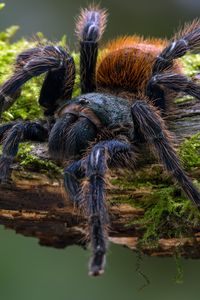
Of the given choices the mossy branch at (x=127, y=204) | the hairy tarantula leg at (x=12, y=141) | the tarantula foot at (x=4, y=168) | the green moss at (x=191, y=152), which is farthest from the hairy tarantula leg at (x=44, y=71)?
the green moss at (x=191, y=152)

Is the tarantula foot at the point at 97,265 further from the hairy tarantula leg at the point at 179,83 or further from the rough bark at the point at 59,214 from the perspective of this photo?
the hairy tarantula leg at the point at 179,83

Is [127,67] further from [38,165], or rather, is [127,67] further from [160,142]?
[38,165]

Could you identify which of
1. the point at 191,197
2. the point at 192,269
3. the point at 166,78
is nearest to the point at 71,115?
the point at 166,78

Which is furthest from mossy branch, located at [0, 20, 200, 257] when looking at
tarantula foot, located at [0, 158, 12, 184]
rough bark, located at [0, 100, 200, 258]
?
tarantula foot, located at [0, 158, 12, 184]

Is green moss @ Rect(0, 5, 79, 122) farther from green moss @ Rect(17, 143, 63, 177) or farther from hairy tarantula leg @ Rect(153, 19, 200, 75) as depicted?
hairy tarantula leg @ Rect(153, 19, 200, 75)

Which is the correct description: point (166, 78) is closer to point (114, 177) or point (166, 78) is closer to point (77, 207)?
point (114, 177)

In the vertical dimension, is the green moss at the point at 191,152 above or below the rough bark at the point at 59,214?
above
